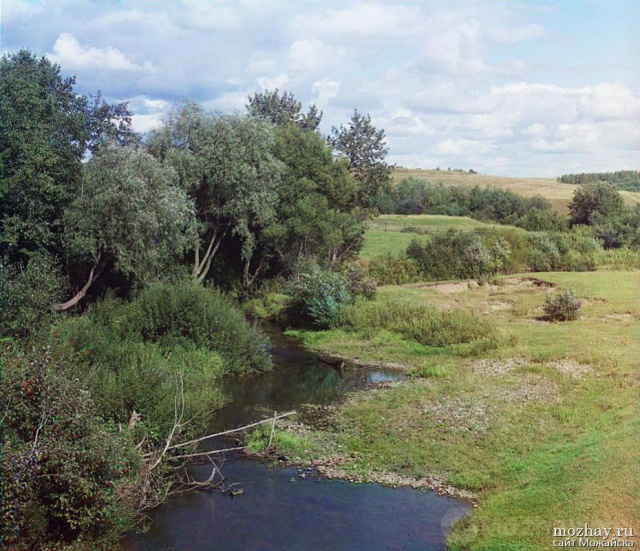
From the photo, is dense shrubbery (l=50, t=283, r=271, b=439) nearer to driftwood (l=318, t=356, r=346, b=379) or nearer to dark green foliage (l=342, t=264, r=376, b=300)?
driftwood (l=318, t=356, r=346, b=379)

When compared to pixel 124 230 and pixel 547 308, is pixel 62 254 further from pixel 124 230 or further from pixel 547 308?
pixel 547 308

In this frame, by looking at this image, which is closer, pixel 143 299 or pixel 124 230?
pixel 143 299

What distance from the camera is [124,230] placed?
2650cm

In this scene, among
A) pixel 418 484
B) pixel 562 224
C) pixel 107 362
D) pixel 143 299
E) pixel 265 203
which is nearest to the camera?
pixel 418 484

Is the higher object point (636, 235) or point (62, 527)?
point (636, 235)

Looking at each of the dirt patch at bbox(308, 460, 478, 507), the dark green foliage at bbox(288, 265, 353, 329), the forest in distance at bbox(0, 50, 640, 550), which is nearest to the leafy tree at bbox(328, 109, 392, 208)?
the forest in distance at bbox(0, 50, 640, 550)

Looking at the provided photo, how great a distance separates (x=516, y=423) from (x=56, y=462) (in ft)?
41.7

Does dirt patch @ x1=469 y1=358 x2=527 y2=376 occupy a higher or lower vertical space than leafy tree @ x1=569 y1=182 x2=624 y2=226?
lower

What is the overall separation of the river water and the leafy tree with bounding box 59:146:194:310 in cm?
1244

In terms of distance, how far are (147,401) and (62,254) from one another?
13.4 m

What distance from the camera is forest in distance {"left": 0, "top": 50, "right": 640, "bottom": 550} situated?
41.5 feet

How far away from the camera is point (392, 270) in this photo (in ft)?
156

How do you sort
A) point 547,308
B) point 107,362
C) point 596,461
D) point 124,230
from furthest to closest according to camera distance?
point 547,308 → point 124,230 → point 107,362 → point 596,461

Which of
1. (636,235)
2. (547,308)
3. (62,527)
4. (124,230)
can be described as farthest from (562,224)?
(62,527)
